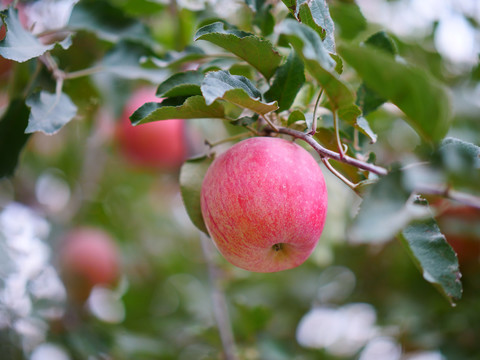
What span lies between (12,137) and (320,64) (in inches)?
32.9

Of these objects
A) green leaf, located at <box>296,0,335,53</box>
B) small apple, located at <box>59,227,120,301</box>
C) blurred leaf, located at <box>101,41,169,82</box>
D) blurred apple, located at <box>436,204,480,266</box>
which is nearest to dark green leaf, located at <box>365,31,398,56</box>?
green leaf, located at <box>296,0,335,53</box>

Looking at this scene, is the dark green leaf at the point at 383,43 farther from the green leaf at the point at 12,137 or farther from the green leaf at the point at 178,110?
the green leaf at the point at 12,137

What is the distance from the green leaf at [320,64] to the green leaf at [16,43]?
52cm

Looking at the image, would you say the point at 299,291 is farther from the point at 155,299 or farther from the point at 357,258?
the point at 155,299

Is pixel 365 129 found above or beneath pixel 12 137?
above

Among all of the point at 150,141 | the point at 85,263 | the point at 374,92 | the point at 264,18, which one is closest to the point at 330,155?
the point at 374,92

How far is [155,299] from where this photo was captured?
2502mm

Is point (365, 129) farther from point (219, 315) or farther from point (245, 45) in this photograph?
point (219, 315)

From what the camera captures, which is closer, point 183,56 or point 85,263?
point 183,56

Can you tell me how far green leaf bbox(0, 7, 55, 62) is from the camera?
91 centimetres

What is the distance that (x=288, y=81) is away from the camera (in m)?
0.92

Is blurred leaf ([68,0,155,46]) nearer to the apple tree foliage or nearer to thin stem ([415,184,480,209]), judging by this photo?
the apple tree foliage

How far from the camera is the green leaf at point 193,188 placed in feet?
3.27

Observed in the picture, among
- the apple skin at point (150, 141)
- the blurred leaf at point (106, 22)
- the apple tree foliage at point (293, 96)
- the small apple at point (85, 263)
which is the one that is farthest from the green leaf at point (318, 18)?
the small apple at point (85, 263)
